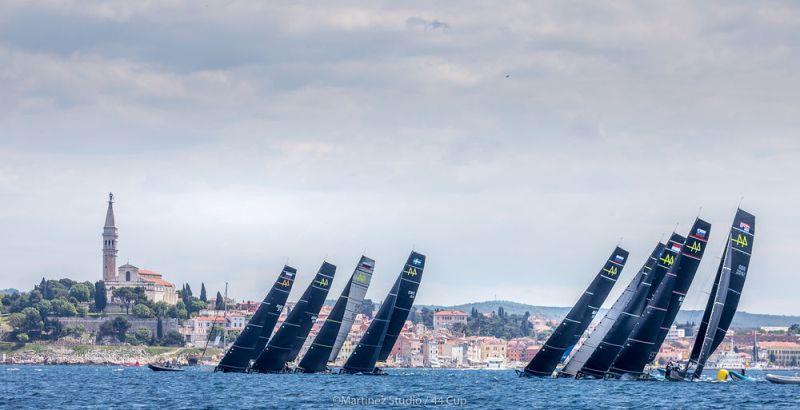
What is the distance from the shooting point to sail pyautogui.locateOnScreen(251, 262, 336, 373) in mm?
91062

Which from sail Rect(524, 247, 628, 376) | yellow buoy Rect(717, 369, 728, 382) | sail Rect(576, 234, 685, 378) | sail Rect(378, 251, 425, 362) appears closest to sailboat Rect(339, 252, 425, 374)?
sail Rect(378, 251, 425, 362)

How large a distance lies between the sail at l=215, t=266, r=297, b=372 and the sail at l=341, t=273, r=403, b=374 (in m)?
6.75

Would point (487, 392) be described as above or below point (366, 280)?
below

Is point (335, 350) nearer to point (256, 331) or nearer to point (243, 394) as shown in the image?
point (256, 331)

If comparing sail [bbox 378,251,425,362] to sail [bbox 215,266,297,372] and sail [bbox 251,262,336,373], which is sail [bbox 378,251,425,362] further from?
sail [bbox 215,266,297,372]

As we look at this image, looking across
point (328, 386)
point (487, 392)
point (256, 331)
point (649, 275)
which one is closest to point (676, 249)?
point (649, 275)

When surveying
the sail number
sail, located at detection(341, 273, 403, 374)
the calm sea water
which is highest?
the sail number

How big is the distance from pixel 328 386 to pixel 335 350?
15.3m

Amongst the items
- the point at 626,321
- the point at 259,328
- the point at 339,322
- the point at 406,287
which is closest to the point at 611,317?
the point at 626,321

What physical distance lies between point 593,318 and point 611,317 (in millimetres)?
3740

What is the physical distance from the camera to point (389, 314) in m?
88.9

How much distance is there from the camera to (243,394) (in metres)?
71.5

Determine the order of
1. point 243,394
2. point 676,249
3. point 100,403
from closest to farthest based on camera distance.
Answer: point 100,403, point 243,394, point 676,249

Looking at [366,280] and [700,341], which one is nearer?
[700,341]
